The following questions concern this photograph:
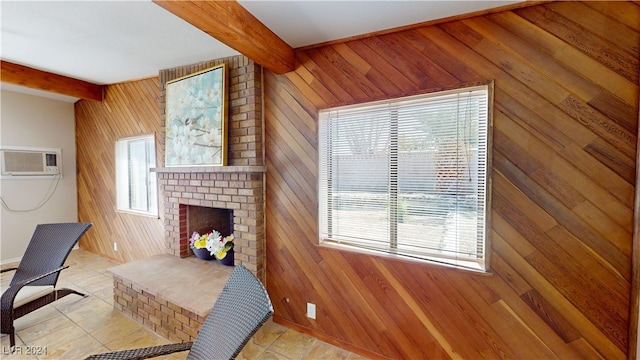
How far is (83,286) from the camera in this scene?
309 centimetres

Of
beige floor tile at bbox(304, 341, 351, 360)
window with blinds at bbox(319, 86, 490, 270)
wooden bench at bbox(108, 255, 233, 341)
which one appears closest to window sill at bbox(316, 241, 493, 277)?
window with blinds at bbox(319, 86, 490, 270)

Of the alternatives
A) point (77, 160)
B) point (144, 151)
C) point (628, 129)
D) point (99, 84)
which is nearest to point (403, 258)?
point (628, 129)

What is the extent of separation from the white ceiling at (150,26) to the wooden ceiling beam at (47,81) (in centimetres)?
15

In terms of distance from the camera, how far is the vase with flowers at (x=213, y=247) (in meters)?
2.65

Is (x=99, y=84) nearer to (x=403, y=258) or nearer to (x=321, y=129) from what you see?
(x=321, y=129)

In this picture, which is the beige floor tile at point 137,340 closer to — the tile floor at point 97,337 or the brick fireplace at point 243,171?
the tile floor at point 97,337

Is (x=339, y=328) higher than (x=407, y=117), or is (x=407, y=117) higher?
(x=407, y=117)

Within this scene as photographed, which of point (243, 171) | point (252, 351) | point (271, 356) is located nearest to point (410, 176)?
point (243, 171)

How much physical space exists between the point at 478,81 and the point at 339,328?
2.16m

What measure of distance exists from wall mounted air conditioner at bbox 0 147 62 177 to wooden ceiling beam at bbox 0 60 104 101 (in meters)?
1.40

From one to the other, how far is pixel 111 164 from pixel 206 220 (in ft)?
6.89

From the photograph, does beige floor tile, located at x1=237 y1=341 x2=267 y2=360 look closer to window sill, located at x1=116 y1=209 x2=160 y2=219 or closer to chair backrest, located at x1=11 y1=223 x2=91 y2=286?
chair backrest, located at x1=11 y1=223 x2=91 y2=286

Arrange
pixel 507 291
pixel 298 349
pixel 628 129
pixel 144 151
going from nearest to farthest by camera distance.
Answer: pixel 628 129 < pixel 507 291 < pixel 298 349 < pixel 144 151

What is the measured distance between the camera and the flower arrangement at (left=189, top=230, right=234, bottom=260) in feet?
8.69
